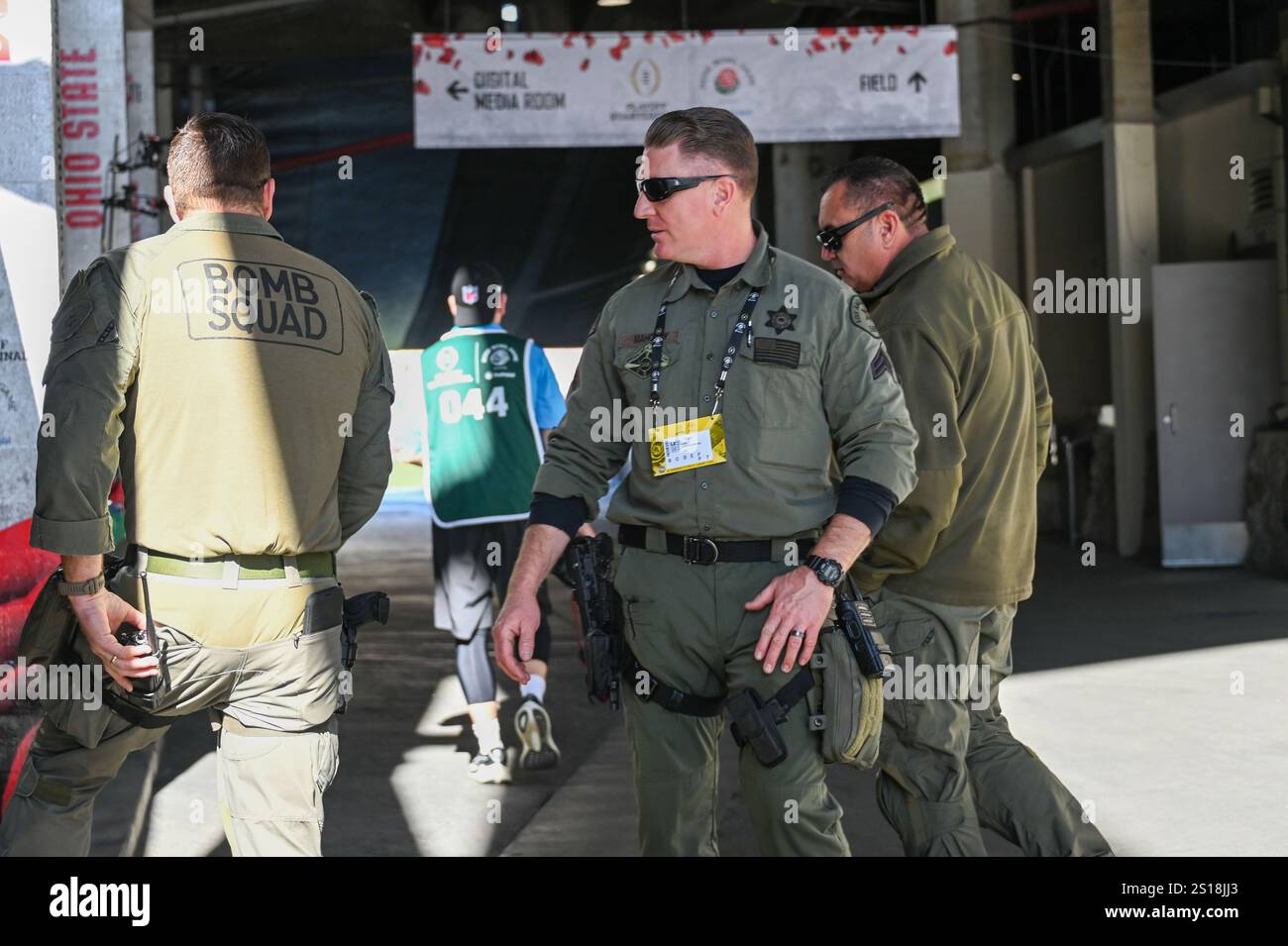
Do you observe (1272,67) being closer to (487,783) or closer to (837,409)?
(487,783)

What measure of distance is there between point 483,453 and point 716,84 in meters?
5.23

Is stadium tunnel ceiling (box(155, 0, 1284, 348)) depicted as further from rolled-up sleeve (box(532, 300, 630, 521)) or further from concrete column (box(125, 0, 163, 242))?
rolled-up sleeve (box(532, 300, 630, 521))

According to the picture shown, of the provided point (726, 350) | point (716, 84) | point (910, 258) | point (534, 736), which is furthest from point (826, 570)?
point (716, 84)

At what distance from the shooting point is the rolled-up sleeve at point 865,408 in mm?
2836

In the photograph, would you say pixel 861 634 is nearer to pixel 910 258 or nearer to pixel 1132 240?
pixel 910 258

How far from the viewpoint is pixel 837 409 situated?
2918mm

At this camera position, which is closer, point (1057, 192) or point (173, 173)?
point (173, 173)

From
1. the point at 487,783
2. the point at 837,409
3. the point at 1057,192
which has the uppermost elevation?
the point at 1057,192

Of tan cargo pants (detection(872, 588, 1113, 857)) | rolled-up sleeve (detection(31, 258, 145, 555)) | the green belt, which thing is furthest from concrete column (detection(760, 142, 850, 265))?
rolled-up sleeve (detection(31, 258, 145, 555))

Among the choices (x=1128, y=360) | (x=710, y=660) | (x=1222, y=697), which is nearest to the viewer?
(x=710, y=660)

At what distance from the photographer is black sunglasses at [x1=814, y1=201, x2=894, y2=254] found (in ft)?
11.7
